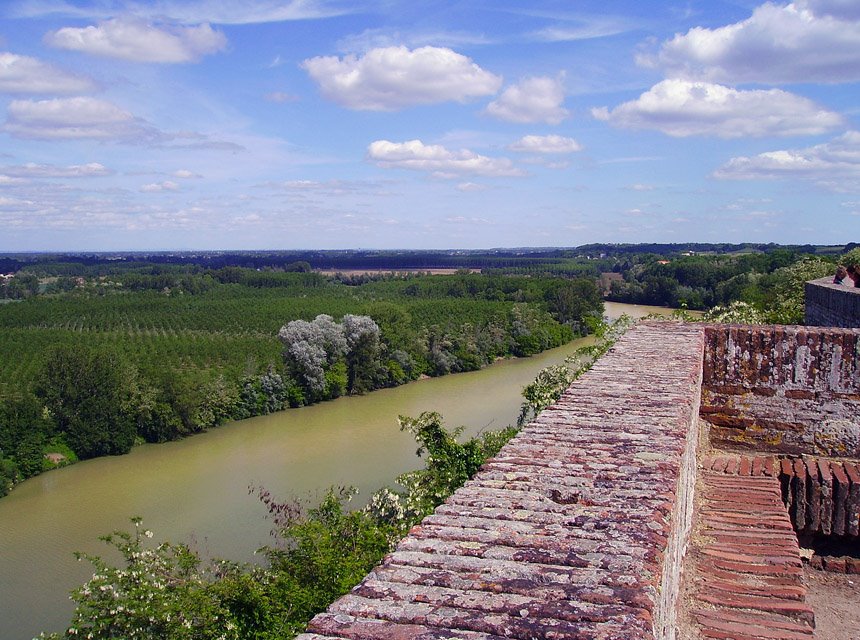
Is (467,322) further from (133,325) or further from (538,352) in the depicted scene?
(133,325)

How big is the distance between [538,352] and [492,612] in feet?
141

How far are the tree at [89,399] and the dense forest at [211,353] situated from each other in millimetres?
51

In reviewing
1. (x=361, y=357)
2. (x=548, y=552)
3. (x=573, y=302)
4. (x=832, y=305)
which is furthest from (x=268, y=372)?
(x=548, y=552)

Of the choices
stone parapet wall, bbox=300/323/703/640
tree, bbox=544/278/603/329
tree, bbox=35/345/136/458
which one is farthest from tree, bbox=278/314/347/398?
stone parapet wall, bbox=300/323/703/640

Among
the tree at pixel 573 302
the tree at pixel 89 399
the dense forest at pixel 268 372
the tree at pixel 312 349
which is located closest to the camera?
the dense forest at pixel 268 372

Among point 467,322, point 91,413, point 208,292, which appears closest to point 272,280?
point 208,292

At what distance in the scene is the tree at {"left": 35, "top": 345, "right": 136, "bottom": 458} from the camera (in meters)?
25.2

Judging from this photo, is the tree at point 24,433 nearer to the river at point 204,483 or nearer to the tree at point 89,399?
the river at point 204,483

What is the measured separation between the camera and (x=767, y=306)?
51.7 ft

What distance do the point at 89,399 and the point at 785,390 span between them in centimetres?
2627

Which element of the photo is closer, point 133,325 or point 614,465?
point 614,465

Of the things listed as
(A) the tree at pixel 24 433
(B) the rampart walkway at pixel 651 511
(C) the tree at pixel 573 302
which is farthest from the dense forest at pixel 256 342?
(B) the rampart walkway at pixel 651 511

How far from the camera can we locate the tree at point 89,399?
25250 millimetres

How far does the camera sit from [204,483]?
2073cm
